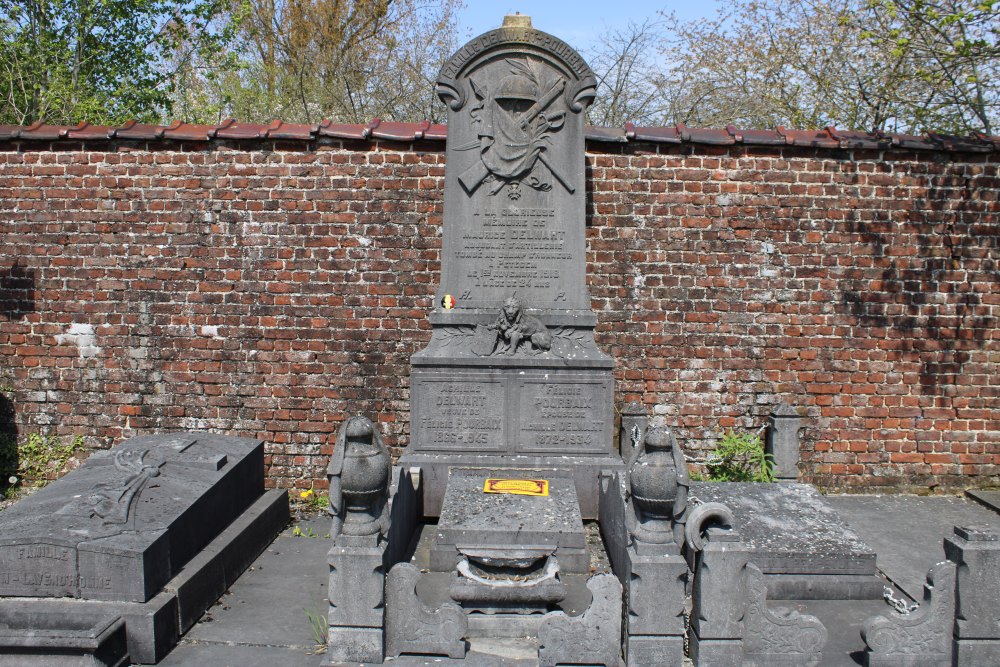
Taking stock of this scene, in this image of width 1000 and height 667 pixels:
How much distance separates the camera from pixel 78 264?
7.78 m

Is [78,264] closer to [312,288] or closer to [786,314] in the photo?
[312,288]

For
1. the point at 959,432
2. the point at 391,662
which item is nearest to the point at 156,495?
the point at 391,662

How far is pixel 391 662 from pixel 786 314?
17.4 feet

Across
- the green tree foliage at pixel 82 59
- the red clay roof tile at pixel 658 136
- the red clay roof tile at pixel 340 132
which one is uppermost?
the green tree foliage at pixel 82 59

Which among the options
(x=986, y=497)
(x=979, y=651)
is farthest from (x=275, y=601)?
(x=986, y=497)

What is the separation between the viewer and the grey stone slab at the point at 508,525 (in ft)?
16.0

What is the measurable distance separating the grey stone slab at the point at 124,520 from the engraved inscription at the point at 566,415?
2.27 meters

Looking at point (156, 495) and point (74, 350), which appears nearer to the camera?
point (156, 495)

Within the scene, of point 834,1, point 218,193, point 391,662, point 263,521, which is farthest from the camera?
point 834,1

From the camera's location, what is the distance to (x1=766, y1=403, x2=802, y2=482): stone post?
24.6ft

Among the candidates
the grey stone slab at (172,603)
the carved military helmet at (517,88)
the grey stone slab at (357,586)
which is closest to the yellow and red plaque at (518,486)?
the grey stone slab at (357,586)

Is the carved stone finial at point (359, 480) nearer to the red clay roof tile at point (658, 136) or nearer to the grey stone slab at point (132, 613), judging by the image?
the grey stone slab at point (132, 613)

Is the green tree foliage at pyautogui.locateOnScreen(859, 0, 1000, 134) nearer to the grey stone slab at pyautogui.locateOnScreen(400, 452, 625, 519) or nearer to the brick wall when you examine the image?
the brick wall

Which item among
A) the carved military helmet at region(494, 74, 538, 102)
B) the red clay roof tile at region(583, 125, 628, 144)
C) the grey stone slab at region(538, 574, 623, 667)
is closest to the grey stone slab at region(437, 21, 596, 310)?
the carved military helmet at region(494, 74, 538, 102)
